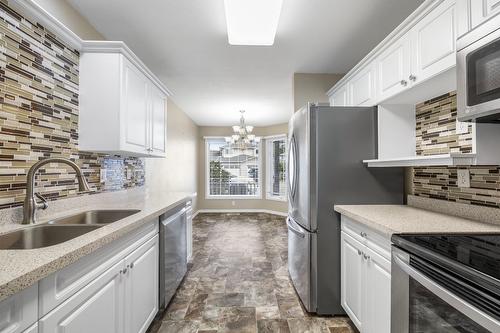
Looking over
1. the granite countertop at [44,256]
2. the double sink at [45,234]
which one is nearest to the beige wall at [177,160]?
the double sink at [45,234]

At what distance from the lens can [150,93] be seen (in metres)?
2.61

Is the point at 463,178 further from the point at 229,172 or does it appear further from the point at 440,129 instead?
the point at 229,172

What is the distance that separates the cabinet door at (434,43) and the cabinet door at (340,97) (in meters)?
1.12

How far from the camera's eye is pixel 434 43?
4.79ft

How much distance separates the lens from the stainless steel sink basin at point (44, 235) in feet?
4.27

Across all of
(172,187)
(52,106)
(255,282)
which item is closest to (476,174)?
(255,282)

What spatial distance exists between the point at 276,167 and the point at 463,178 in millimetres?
5336

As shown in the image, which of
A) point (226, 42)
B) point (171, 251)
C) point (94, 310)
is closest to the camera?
point (94, 310)

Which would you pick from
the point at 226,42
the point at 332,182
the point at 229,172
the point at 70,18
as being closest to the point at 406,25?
the point at 332,182

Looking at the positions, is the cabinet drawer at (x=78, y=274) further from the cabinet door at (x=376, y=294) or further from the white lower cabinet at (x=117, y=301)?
the cabinet door at (x=376, y=294)

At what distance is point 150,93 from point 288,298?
2514 mm

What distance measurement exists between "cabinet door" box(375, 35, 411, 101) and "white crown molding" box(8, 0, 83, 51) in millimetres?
2403

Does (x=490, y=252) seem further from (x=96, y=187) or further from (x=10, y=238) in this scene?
(x=96, y=187)

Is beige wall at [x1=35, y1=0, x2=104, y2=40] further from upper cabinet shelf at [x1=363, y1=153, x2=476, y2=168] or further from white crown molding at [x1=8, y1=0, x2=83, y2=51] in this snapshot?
upper cabinet shelf at [x1=363, y1=153, x2=476, y2=168]
